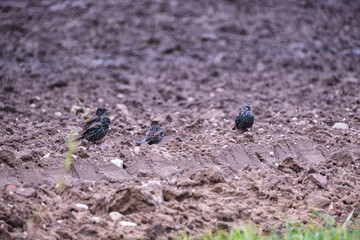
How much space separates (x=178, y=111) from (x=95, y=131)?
2382mm

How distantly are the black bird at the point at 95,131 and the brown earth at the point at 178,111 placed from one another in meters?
0.13

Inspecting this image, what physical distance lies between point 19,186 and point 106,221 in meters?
1.04

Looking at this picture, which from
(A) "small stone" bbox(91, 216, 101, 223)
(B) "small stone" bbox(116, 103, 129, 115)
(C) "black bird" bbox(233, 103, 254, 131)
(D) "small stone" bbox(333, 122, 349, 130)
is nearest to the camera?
(A) "small stone" bbox(91, 216, 101, 223)

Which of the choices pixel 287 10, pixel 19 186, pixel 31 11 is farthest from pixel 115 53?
pixel 19 186

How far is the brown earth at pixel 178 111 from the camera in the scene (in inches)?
179

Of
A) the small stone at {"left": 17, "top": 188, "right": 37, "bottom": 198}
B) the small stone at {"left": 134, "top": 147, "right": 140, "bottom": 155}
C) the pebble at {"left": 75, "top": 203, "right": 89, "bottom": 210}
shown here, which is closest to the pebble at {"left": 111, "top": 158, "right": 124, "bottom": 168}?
the small stone at {"left": 134, "top": 147, "right": 140, "bottom": 155}

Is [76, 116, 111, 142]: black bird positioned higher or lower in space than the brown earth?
higher

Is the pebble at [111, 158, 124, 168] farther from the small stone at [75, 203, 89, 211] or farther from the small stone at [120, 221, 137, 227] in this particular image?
the small stone at [120, 221, 137, 227]

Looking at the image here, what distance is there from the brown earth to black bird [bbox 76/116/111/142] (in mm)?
132

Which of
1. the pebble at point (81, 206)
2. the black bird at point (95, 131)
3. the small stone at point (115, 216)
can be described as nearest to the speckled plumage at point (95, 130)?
the black bird at point (95, 131)

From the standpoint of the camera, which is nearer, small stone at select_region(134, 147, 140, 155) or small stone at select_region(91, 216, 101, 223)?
small stone at select_region(91, 216, 101, 223)

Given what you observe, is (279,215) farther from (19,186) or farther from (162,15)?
(162,15)

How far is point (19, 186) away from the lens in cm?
474

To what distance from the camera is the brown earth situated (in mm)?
4543
